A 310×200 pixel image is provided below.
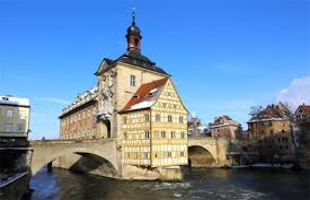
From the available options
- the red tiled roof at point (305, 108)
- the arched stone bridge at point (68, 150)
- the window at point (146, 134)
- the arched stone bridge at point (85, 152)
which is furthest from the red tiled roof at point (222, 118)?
the arched stone bridge at point (68, 150)

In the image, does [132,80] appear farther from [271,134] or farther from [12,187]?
[271,134]

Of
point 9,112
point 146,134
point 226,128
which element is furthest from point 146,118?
point 226,128

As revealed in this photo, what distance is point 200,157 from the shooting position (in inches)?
1980

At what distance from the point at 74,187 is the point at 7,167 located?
24.8ft

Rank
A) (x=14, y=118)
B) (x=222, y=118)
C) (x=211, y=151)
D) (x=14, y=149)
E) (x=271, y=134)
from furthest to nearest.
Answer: (x=222, y=118) → (x=271, y=134) → (x=211, y=151) → (x=14, y=118) → (x=14, y=149)

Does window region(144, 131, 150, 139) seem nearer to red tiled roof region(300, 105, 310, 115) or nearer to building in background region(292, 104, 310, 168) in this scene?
building in background region(292, 104, 310, 168)

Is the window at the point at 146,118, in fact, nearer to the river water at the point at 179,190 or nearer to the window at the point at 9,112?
the river water at the point at 179,190

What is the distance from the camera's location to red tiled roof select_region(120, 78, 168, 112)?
Result: 104 ft

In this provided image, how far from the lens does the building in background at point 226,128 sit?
73.4 metres

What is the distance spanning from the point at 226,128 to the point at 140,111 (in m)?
47.9

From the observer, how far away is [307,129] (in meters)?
44.7

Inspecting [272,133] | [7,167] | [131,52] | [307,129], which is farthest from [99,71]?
[272,133]

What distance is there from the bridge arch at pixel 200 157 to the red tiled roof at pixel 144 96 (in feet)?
54.4

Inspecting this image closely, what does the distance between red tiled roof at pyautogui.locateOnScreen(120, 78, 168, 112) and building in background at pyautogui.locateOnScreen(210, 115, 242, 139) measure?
43.0 meters
